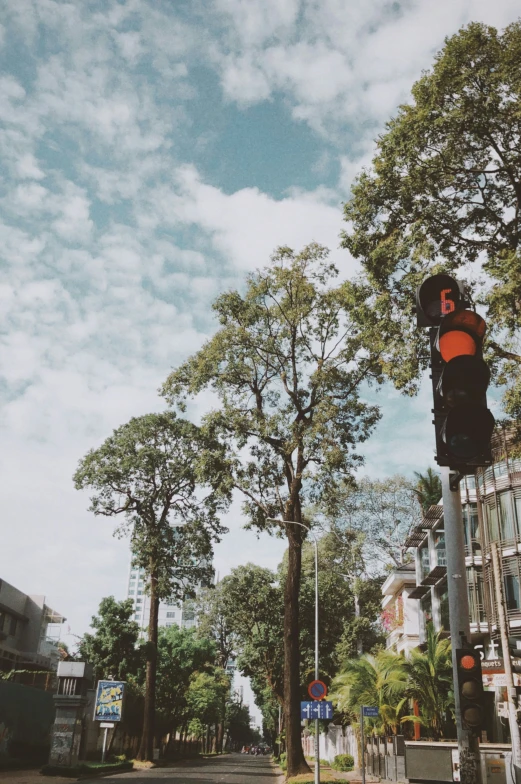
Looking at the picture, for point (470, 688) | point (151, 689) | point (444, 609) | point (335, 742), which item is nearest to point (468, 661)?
point (470, 688)

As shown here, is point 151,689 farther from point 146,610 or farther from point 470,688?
point 146,610

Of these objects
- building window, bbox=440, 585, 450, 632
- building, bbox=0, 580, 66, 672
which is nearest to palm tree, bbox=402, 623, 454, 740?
building window, bbox=440, 585, 450, 632

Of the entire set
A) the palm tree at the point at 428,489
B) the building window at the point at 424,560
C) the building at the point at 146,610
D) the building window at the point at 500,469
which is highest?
the building at the point at 146,610

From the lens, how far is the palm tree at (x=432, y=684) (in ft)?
88.1

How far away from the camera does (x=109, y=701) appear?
117 feet

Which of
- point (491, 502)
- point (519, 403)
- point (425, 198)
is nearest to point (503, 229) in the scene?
point (425, 198)

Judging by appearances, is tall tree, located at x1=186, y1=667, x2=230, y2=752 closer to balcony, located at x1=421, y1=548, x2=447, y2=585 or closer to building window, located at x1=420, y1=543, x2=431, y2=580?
building window, located at x1=420, y1=543, x2=431, y2=580

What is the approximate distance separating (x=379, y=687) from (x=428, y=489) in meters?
21.8

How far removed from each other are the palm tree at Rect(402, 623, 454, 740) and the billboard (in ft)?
51.6

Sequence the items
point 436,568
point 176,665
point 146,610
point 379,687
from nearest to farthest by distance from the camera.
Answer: point 379,687, point 436,568, point 176,665, point 146,610

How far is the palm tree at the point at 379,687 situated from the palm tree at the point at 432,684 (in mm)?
701

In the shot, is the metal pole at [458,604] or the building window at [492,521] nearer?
the metal pole at [458,604]

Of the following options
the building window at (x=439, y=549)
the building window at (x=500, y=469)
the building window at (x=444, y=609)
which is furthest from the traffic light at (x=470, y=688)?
the building window at (x=444, y=609)

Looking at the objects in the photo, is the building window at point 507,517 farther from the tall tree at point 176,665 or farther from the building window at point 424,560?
the tall tree at point 176,665
